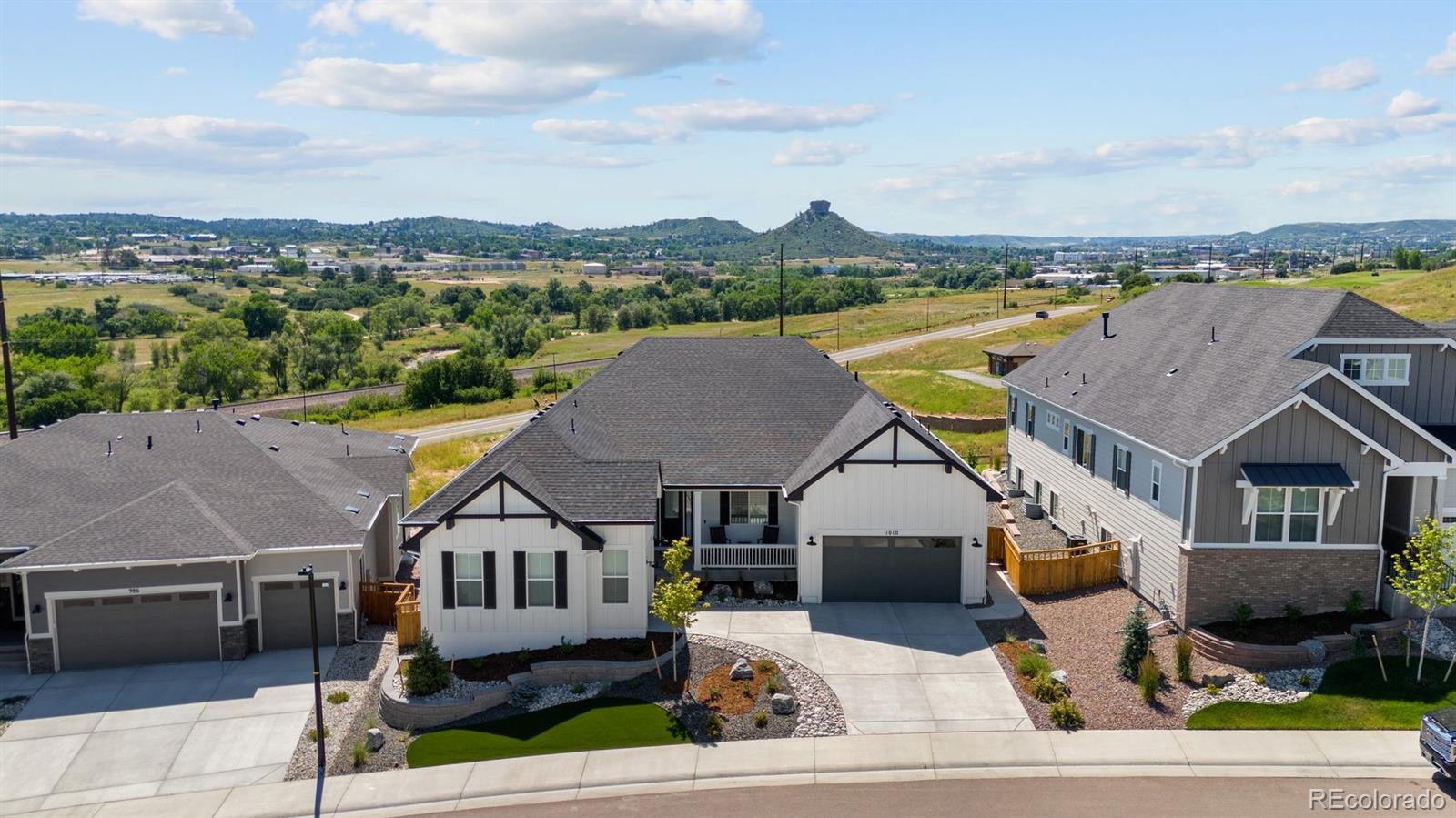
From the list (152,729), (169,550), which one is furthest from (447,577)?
(152,729)

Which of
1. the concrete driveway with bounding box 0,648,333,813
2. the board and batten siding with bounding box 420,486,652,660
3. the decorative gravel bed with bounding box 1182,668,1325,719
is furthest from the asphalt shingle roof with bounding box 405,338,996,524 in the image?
the decorative gravel bed with bounding box 1182,668,1325,719

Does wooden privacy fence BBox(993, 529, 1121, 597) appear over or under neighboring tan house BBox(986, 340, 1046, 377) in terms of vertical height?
under

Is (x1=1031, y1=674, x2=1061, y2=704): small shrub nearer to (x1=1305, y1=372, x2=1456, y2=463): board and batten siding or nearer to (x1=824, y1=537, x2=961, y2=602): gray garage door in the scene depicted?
(x1=824, y1=537, x2=961, y2=602): gray garage door

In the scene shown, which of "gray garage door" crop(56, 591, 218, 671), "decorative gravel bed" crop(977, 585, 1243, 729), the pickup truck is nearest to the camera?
the pickup truck

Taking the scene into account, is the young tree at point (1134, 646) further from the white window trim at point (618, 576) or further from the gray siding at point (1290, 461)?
the white window trim at point (618, 576)

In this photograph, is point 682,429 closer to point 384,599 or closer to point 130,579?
point 384,599
